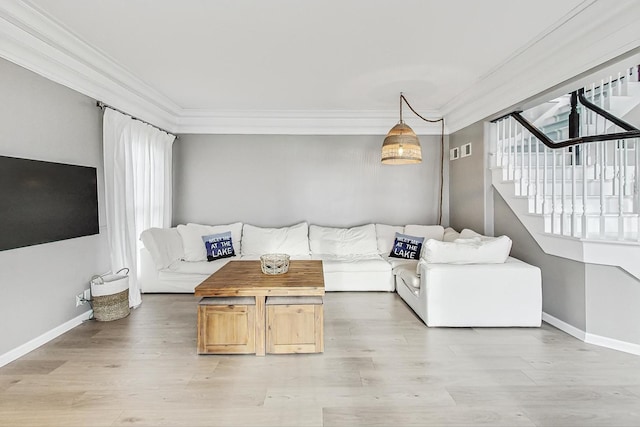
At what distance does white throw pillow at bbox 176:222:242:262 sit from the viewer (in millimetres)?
4742

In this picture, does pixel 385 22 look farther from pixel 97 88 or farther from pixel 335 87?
pixel 97 88

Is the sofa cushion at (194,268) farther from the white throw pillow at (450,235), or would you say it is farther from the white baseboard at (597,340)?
the white baseboard at (597,340)

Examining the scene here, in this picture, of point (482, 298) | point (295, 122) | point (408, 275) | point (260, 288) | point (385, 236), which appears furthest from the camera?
point (295, 122)

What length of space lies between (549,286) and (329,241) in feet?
9.32

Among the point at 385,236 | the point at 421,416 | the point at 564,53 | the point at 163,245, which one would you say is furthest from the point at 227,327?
the point at 564,53

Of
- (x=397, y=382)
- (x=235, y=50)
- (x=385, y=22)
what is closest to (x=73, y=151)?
(x=235, y=50)

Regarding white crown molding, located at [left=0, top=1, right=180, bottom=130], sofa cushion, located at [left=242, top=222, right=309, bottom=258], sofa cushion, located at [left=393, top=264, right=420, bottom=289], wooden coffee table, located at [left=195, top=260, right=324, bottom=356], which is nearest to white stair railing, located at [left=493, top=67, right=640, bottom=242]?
sofa cushion, located at [left=393, top=264, right=420, bottom=289]

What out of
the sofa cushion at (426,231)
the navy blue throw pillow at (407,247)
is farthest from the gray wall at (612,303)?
the sofa cushion at (426,231)

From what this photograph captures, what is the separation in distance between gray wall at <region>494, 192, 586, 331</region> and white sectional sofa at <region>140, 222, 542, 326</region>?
0.22 metres

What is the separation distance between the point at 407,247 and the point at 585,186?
2373 millimetres

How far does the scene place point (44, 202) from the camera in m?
2.81

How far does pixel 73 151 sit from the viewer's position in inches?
129

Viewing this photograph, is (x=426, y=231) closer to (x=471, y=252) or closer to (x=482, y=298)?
(x=471, y=252)

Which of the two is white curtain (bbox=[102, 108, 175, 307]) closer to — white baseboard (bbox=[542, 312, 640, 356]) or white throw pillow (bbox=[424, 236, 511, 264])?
white throw pillow (bbox=[424, 236, 511, 264])
